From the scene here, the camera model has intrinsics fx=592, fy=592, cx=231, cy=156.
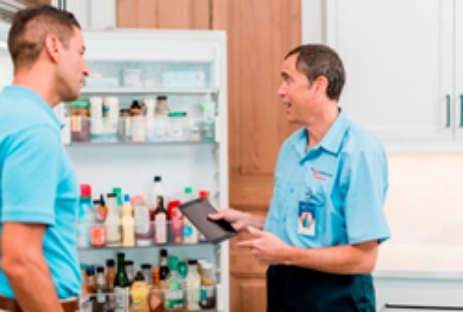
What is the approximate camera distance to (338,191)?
1743mm

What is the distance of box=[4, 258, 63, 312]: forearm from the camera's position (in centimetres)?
115

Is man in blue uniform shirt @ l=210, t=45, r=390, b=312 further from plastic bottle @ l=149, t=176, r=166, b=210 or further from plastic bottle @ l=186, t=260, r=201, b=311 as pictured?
plastic bottle @ l=149, t=176, r=166, b=210

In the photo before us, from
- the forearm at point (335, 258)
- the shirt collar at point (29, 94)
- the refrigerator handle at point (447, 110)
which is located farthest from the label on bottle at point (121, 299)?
the refrigerator handle at point (447, 110)

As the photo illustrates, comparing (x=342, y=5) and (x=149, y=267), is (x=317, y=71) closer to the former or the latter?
(x=342, y=5)

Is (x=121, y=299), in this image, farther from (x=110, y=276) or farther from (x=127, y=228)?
(x=127, y=228)

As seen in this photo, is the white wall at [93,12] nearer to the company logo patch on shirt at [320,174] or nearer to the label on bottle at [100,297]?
the label on bottle at [100,297]

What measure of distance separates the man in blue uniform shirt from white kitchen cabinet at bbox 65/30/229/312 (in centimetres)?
61

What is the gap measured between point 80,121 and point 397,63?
137 centimetres

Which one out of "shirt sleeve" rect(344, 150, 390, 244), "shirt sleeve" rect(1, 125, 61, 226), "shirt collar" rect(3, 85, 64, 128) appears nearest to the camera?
"shirt sleeve" rect(1, 125, 61, 226)

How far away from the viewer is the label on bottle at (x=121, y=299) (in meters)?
2.39

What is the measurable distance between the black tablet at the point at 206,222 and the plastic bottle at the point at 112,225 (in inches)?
19.5

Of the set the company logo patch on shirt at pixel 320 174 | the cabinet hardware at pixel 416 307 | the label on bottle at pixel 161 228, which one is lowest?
the cabinet hardware at pixel 416 307

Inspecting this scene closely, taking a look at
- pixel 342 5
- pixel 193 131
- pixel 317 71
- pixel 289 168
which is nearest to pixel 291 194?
pixel 289 168

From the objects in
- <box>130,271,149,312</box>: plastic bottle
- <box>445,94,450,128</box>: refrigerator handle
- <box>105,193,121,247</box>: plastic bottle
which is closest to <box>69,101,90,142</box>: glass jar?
<box>105,193,121,247</box>: plastic bottle
